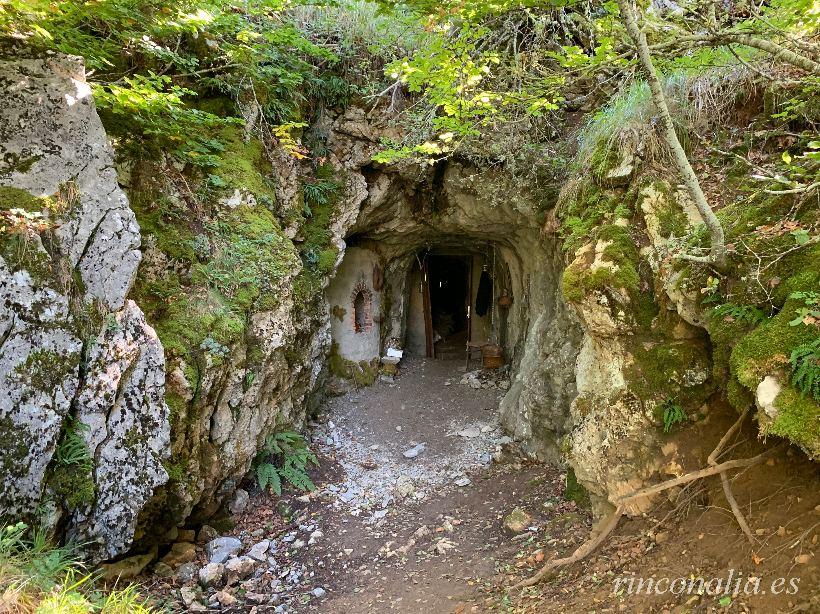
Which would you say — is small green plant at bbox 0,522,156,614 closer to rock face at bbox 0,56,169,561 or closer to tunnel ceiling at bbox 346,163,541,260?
rock face at bbox 0,56,169,561

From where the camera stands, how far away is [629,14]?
2742mm

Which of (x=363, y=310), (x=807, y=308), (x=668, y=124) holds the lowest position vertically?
(x=363, y=310)

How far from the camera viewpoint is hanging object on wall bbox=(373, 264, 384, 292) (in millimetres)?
10684

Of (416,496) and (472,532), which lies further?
(416,496)

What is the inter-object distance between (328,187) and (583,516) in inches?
248

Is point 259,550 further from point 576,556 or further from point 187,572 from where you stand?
point 576,556

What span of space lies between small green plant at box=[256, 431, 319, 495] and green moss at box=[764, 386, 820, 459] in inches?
225

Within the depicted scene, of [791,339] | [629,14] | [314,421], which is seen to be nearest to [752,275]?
[791,339]

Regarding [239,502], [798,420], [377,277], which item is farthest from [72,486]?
[377,277]

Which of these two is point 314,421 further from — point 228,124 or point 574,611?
point 574,611

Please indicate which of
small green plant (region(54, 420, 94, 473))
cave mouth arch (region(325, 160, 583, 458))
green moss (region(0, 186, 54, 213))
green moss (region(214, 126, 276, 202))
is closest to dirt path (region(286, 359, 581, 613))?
cave mouth arch (region(325, 160, 583, 458))

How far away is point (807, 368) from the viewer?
2.54 meters

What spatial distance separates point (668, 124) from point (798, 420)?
194 centimetres

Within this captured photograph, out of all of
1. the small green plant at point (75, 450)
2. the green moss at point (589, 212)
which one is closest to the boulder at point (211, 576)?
the small green plant at point (75, 450)
